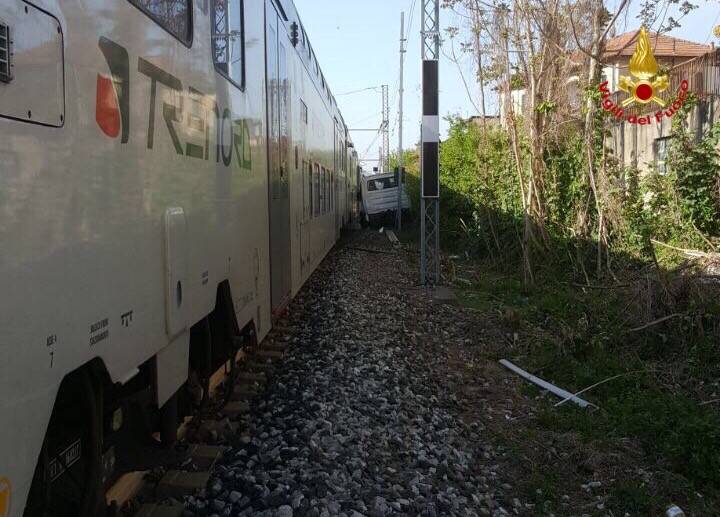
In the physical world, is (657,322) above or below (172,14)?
below

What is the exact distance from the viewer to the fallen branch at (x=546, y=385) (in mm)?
5438

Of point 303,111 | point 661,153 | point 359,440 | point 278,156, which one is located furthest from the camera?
point 661,153

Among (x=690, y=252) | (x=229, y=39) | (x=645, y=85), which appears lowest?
(x=690, y=252)

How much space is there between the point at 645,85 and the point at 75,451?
10.7m

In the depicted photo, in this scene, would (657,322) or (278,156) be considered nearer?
(278,156)

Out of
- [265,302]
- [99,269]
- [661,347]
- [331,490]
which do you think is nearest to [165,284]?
[99,269]

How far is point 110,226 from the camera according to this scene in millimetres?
2303

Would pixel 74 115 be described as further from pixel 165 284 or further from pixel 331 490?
pixel 331 490

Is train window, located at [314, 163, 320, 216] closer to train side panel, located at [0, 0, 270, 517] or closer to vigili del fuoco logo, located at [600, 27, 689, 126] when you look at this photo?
vigili del fuoco logo, located at [600, 27, 689, 126]

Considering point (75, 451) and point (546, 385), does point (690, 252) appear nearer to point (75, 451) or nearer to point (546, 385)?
point (546, 385)

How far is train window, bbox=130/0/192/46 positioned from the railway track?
6.79 ft

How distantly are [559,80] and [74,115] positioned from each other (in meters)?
11.4

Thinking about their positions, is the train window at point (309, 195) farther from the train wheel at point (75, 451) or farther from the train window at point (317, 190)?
the train wheel at point (75, 451)

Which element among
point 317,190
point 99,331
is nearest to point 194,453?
point 99,331
